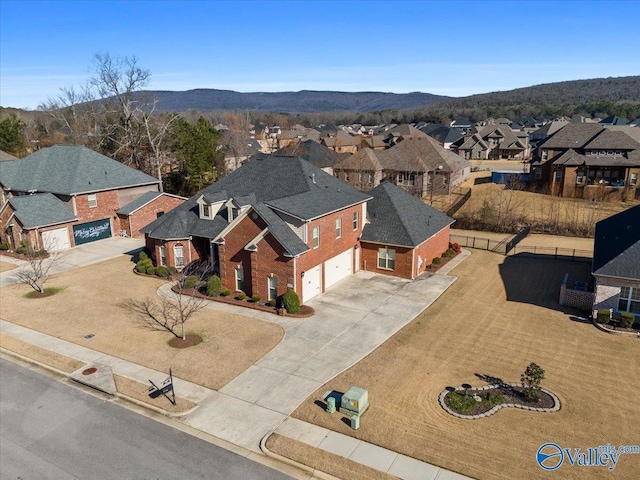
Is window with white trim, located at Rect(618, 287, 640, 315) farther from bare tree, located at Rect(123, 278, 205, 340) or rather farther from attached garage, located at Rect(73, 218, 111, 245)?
attached garage, located at Rect(73, 218, 111, 245)

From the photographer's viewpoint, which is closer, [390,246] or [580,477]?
[580,477]

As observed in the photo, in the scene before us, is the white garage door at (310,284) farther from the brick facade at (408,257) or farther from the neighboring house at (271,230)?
the brick facade at (408,257)

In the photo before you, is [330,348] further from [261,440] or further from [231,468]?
[231,468]

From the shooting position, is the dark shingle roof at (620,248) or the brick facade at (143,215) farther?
the brick facade at (143,215)

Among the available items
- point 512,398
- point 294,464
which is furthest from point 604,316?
point 294,464

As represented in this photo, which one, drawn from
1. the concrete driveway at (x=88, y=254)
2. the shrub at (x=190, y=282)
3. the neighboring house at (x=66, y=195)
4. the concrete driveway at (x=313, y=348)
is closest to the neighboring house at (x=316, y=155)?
the neighboring house at (x=66, y=195)

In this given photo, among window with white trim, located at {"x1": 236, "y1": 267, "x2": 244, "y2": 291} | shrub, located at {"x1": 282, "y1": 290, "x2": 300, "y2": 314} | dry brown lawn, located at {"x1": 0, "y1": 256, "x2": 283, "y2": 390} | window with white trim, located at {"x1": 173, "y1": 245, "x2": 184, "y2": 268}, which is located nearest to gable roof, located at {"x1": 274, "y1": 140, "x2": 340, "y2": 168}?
window with white trim, located at {"x1": 173, "y1": 245, "x2": 184, "y2": 268}

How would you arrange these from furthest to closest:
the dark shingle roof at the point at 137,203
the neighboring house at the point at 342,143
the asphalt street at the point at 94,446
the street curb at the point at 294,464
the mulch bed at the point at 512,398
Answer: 1. the neighboring house at the point at 342,143
2. the dark shingle roof at the point at 137,203
3. the mulch bed at the point at 512,398
4. the asphalt street at the point at 94,446
5. the street curb at the point at 294,464

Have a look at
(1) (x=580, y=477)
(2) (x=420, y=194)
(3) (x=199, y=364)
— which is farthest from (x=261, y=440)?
(2) (x=420, y=194)
